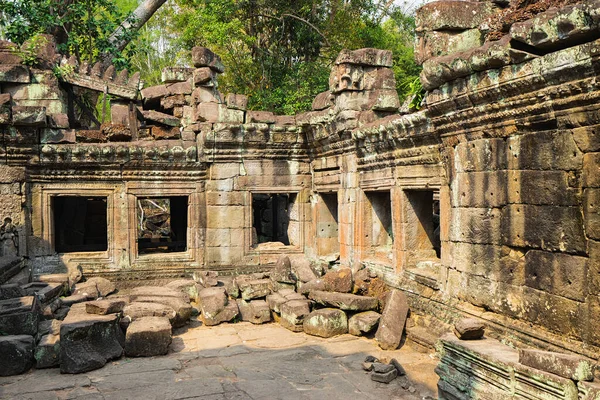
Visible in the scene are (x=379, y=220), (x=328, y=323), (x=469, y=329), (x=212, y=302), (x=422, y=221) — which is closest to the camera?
(x=469, y=329)

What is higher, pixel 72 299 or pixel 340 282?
pixel 340 282

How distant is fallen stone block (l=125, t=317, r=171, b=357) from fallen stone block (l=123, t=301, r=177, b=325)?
62cm

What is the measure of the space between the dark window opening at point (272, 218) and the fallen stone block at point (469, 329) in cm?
777

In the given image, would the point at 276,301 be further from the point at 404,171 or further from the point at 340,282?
the point at 404,171

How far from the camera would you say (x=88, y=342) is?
→ 6.31m

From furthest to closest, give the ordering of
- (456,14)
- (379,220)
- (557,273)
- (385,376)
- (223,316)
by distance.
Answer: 1. (379,220)
2. (223,316)
3. (456,14)
4. (385,376)
5. (557,273)

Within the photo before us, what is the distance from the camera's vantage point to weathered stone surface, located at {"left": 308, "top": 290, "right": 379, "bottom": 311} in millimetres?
7336

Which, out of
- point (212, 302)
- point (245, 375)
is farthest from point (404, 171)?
point (212, 302)

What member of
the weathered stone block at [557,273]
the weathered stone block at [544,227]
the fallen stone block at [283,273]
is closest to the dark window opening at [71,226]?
the fallen stone block at [283,273]

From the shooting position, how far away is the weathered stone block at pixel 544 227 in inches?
174

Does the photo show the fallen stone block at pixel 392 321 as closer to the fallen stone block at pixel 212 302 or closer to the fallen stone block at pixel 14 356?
the fallen stone block at pixel 212 302

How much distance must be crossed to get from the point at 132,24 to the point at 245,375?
12402mm

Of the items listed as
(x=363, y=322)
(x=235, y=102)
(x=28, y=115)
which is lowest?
(x=363, y=322)

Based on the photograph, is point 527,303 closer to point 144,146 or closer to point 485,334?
point 485,334
